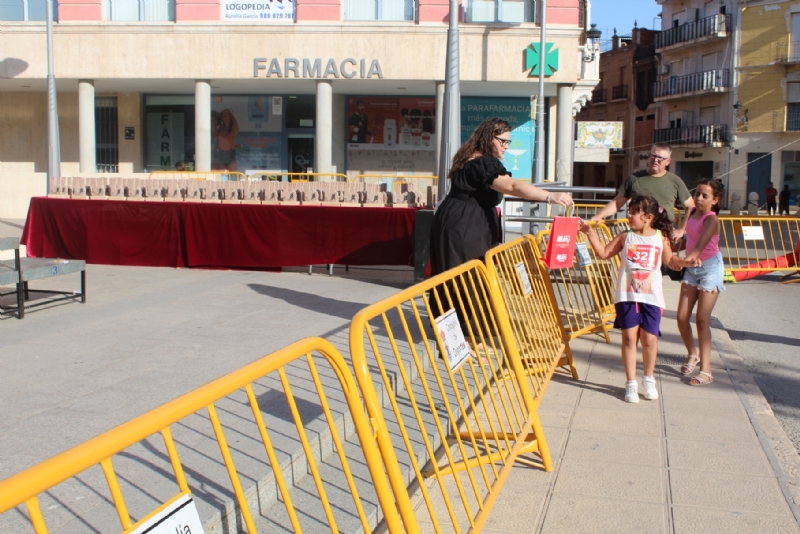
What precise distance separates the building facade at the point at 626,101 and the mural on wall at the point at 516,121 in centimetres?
3605

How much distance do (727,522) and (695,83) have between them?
182ft

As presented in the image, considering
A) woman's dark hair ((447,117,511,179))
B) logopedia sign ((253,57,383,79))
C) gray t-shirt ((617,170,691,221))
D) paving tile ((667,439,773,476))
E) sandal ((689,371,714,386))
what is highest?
logopedia sign ((253,57,383,79))

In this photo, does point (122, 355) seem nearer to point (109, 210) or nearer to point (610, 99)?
point (109, 210)

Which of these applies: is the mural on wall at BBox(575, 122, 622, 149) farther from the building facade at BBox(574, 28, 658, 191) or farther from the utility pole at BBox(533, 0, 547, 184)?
the building facade at BBox(574, 28, 658, 191)

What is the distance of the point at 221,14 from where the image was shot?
73.4 ft

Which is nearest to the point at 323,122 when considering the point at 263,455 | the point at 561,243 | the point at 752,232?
the point at 752,232

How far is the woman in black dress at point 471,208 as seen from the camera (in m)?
5.76

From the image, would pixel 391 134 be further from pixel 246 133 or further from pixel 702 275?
pixel 702 275

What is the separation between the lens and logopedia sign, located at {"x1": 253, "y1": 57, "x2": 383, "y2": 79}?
73.7 ft

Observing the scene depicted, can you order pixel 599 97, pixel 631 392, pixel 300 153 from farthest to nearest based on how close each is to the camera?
pixel 599 97 < pixel 300 153 < pixel 631 392

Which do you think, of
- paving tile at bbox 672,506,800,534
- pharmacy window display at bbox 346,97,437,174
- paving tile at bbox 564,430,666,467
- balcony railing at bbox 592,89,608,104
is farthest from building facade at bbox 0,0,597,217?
balcony railing at bbox 592,89,608,104

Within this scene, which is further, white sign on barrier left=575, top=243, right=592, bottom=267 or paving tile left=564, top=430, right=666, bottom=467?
white sign on barrier left=575, top=243, right=592, bottom=267

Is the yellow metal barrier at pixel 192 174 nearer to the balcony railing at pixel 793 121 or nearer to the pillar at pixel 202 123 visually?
the pillar at pixel 202 123

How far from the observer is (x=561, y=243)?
5.67 metres
